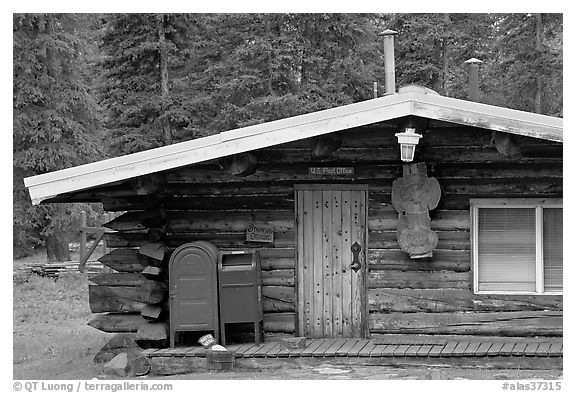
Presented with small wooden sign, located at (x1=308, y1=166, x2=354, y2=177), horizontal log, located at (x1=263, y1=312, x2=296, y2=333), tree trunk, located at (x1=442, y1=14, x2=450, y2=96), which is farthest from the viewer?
tree trunk, located at (x1=442, y1=14, x2=450, y2=96)

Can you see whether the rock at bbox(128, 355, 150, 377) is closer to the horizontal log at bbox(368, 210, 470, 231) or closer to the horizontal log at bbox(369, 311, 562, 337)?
the horizontal log at bbox(369, 311, 562, 337)

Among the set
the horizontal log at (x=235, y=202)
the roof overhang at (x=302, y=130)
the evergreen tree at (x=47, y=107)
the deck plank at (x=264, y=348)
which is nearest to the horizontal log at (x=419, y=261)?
the horizontal log at (x=235, y=202)


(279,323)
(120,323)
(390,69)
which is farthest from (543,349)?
(120,323)

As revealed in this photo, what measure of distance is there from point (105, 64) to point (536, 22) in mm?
11738

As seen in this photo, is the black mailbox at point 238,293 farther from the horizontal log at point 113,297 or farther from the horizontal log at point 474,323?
the horizontal log at point 474,323

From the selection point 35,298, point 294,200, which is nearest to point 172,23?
point 35,298

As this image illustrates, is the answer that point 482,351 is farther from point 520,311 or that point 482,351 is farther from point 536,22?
point 536,22

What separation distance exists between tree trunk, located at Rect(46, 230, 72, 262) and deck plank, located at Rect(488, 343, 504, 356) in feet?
60.2

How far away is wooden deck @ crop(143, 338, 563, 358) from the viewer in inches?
404

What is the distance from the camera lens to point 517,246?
1100 centimetres

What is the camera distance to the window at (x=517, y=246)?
10914 mm

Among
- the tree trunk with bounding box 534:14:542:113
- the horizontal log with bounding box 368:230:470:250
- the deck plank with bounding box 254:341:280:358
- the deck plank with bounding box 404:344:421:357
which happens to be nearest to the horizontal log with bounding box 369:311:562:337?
the deck plank with bounding box 404:344:421:357

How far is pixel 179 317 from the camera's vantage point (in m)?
10.8

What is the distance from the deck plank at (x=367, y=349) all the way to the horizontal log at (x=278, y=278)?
1.32 metres
